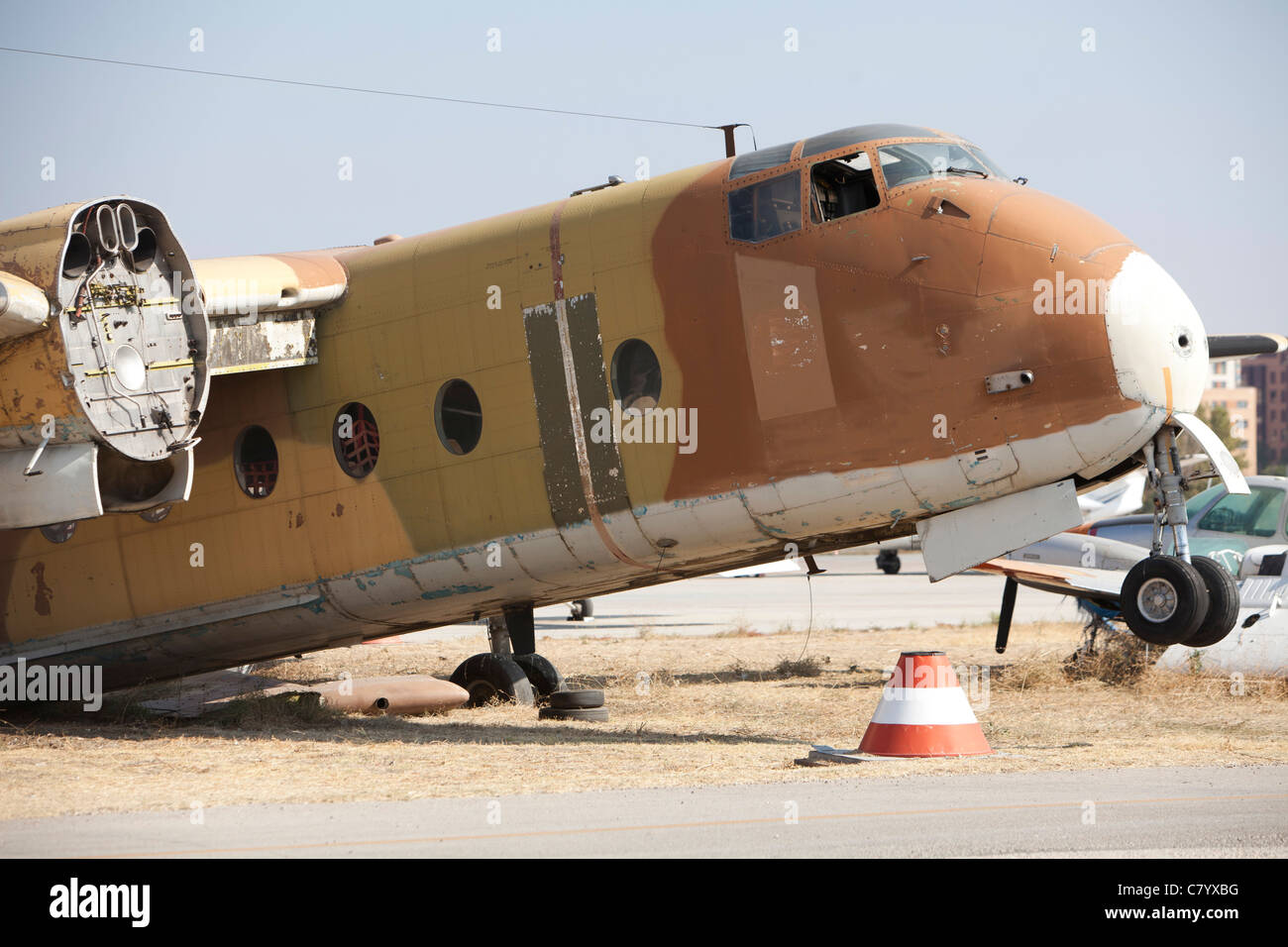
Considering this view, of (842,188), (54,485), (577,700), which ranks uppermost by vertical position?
(842,188)

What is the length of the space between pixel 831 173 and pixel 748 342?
168cm

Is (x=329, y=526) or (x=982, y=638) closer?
(x=329, y=526)

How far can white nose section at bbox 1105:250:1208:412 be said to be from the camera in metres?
11.0

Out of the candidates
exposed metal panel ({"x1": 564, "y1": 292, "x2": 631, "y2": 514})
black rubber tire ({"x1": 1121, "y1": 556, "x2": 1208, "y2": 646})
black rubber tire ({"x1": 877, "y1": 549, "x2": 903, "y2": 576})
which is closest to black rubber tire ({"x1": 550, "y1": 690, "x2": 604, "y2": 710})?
exposed metal panel ({"x1": 564, "y1": 292, "x2": 631, "y2": 514})

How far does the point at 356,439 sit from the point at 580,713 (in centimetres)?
360

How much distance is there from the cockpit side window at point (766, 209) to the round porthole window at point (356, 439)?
4175 mm

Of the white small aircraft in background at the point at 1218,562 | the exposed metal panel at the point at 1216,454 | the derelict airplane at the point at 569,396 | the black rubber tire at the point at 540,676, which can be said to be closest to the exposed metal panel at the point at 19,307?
the derelict airplane at the point at 569,396

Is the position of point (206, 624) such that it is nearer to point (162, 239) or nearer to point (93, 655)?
point (93, 655)

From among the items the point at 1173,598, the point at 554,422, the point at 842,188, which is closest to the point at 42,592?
the point at 554,422

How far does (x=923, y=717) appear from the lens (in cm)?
1107

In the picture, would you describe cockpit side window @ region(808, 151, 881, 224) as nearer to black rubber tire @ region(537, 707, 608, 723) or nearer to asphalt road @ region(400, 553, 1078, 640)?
black rubber tire @ region(537, 707, 608, 723)

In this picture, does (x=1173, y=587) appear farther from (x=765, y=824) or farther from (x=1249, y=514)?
(x=1249, y=514)

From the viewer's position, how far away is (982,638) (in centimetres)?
2523
